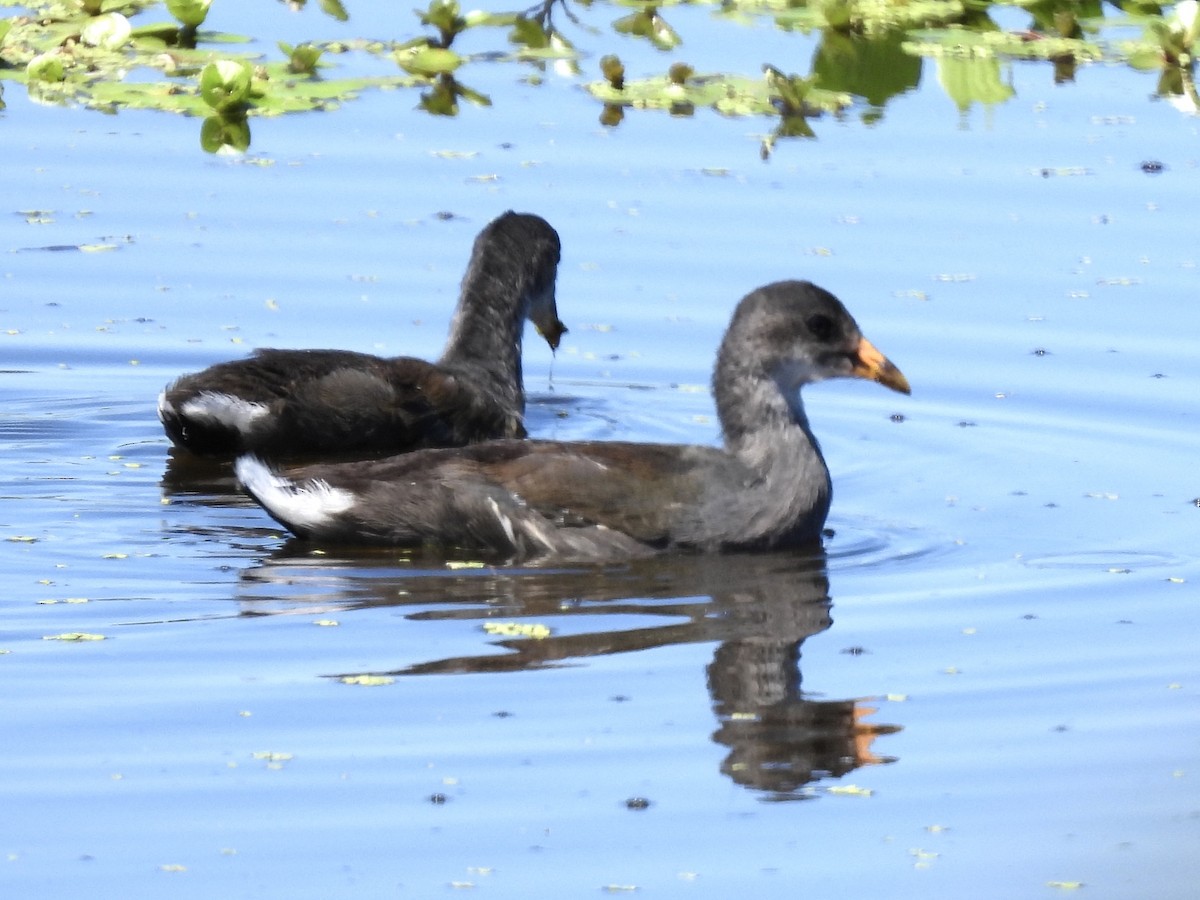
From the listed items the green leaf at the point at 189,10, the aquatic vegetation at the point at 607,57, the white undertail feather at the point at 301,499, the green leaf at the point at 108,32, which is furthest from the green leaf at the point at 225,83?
the white undertail feather at the point at 301,499

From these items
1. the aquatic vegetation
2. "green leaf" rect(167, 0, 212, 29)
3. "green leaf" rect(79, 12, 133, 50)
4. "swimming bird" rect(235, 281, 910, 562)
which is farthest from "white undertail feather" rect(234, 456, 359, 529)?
"green leaf" rect(79, 12, 133, 50)

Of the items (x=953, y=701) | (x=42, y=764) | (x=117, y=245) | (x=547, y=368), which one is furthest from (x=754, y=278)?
(x=42, y=764)

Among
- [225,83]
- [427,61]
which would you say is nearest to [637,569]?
[225,83]

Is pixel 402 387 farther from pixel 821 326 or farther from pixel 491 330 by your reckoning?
pixel 821 326

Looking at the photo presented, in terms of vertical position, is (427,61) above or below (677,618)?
above

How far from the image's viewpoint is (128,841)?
5.59 meters

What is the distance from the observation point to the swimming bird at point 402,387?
368 inches

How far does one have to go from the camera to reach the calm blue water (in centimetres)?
576

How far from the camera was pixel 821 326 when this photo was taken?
8.64 m

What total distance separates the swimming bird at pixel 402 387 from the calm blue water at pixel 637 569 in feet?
0.85

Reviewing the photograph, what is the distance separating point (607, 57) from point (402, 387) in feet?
16.0

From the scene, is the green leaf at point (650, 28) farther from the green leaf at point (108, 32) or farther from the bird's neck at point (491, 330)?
the bird's neck at point (491, 330)

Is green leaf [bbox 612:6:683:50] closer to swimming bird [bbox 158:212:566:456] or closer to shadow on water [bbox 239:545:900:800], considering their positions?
swimming bird [bbox 158:212:566:456]

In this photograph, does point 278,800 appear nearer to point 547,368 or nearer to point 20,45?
point 547,368
